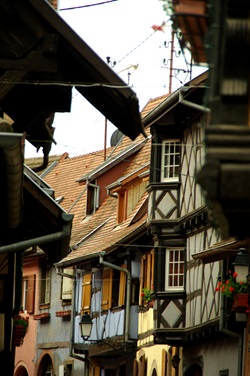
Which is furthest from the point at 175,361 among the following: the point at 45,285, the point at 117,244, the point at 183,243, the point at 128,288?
the point at 45,285

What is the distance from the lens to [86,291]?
4500 centimetres

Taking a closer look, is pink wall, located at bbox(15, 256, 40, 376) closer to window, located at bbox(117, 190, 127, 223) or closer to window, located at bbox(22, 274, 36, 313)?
window, located at bbox(22, 274, 36, 313)

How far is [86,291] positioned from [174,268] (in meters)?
11.6

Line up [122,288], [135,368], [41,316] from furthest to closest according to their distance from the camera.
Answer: [41,316]
[122,288]
[135,368]

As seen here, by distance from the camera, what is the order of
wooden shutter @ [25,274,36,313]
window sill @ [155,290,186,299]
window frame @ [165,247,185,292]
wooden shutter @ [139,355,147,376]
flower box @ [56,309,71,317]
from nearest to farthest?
window sill @ [155,290,186,299]
window frame @ [165,247,185,292]
wooden shutter @ [139,355,147,376]
flower box @ [56,309,71,317]
wooden shutter @ [25,274,36,313]

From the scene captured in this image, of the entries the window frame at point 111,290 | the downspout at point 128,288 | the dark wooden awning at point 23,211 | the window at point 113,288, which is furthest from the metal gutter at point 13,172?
the window at point 113,288

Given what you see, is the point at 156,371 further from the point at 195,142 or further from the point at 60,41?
the point at 60,41

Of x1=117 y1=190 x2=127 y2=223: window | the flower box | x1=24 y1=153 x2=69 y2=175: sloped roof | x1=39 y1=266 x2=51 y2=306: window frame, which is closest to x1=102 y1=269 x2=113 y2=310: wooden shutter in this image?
x1=117 y1=190 x2=127 y2=223: window

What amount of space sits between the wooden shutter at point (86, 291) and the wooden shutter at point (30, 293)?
4.46 metres

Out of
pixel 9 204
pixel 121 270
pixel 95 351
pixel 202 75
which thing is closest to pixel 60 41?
pixel 9 204

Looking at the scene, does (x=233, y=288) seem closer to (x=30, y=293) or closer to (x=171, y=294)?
(x=171, y=294)

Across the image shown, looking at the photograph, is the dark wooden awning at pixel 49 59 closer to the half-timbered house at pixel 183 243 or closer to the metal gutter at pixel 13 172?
the metal gutter at pixel 13 172

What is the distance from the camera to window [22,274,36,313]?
49.5m

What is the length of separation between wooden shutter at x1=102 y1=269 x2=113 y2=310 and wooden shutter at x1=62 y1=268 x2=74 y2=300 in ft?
12.8
